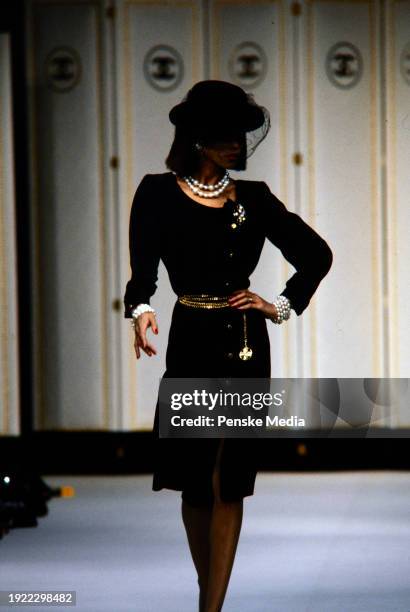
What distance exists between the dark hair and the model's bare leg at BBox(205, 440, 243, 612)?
0.53 m

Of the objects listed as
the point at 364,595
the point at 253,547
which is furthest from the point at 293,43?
the point at 364,595

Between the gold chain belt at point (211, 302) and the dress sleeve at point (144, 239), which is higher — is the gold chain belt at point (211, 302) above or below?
below

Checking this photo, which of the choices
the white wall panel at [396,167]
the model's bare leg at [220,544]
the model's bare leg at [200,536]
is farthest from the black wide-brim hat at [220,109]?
the white wall panel at [396,167]

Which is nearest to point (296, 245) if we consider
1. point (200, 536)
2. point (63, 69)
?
point (200, 536)

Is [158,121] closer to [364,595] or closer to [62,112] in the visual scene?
[62,112]

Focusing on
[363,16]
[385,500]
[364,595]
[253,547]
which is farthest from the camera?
[363,16]

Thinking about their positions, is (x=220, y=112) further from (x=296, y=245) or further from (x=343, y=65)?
(x=343, y=65)

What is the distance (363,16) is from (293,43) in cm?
31

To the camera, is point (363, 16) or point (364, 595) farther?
point (363, 16)

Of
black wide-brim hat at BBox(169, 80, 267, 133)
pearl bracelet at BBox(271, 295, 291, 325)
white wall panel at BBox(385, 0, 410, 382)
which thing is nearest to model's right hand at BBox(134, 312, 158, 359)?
pearl bracelet at BBox(271, 295, 291, 325)

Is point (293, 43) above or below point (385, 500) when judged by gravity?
above

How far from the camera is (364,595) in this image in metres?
3.15

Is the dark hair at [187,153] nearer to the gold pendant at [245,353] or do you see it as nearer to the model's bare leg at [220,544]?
the gold pendant at [245,353]

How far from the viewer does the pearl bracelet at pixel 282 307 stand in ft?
8.64
